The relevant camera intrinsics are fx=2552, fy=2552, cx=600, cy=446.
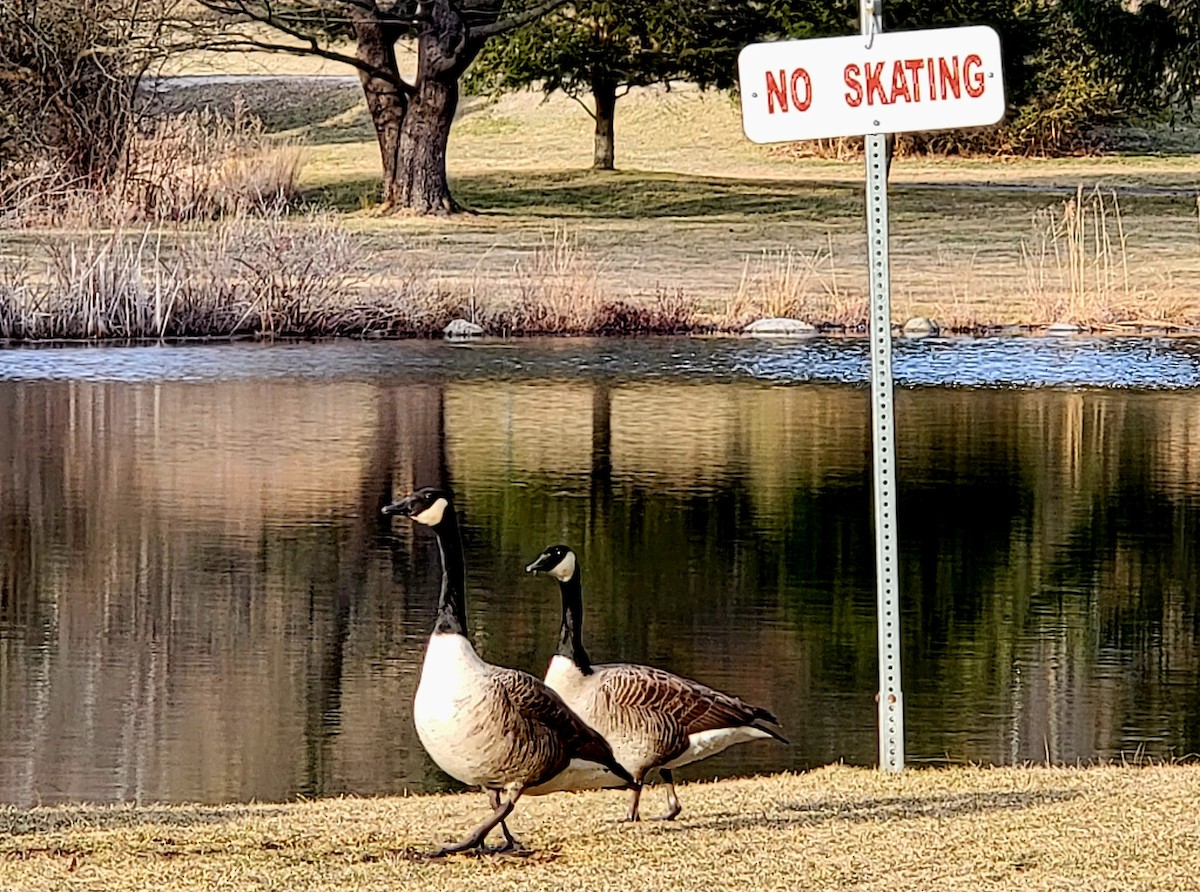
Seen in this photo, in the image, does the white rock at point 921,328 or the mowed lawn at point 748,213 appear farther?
the mowed lawn at point 748,213

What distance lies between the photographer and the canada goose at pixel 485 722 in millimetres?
5723

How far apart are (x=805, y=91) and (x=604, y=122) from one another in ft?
131

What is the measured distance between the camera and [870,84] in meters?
6.88

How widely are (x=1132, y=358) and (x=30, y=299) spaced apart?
31.2 ft

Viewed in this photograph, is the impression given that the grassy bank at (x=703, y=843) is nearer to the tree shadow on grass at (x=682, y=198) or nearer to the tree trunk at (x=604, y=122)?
the tree shadow on grass at (x=682, y=198)

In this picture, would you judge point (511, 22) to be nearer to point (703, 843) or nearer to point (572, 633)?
point (572, 633)

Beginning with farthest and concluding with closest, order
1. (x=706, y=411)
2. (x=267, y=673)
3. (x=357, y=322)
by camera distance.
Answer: (x=357, y=322) < (x=706, y=411) < (x=267, y=673)

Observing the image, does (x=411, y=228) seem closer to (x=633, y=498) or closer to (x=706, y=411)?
(x=706, y=411)

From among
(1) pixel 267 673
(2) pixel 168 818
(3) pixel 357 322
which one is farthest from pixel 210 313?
(2) pixel 168 818

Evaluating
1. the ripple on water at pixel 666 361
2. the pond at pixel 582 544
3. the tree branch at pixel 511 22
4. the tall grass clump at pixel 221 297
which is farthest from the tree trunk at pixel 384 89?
the pond at pixel 582 544

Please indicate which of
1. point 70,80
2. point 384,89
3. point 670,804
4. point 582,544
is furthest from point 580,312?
point 384,89

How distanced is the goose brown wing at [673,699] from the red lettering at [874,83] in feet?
5.41

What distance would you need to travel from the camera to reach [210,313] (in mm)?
22203

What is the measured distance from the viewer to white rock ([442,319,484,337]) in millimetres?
22781
